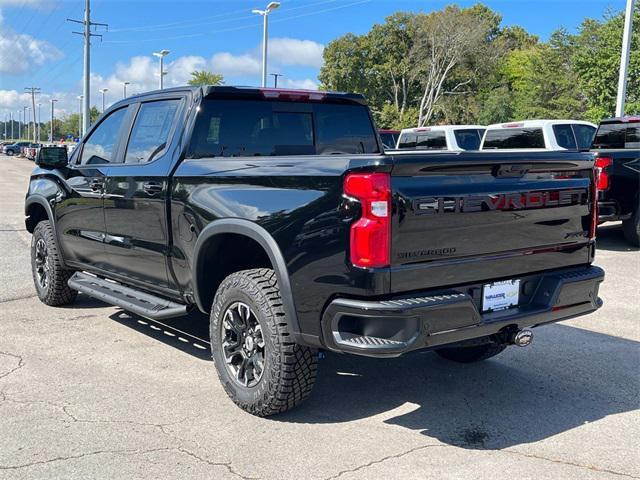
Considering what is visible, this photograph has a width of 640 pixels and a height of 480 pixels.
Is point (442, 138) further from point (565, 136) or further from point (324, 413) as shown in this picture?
point (324, 413)

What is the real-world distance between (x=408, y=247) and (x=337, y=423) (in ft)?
4.00

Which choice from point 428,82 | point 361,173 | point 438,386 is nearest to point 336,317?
point 361,173

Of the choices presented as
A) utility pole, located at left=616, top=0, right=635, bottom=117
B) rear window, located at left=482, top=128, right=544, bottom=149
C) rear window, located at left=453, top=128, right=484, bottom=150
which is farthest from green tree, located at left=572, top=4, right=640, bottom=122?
rear window, located at left=482, top=128, right=544, bottom=149

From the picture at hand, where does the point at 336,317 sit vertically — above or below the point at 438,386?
above

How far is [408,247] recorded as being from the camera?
328 centimetres

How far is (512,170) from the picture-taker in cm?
367

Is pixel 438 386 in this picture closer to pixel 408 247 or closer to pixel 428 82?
pixel 408 247

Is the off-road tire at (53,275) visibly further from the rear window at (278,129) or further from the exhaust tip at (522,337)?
the exhaust tip at (522,337)

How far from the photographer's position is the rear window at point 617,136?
11.2 metres

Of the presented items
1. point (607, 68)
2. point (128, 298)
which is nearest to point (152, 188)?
point (128, 298)

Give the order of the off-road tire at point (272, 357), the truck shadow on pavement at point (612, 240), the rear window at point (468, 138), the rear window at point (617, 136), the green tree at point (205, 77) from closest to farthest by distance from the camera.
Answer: the off-road tire at point (272, 357)
the truck shadow on pavement at point (612, 240)
the rear window at point (617, 136)
the rear window at point (468, 138)
the green tree at point (205, 77)

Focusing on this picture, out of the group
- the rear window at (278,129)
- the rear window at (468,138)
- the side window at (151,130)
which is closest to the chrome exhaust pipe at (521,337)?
the rear window at (278,129)

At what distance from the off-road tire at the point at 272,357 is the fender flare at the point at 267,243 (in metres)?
0.12

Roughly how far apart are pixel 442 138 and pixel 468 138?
0.82 meters
